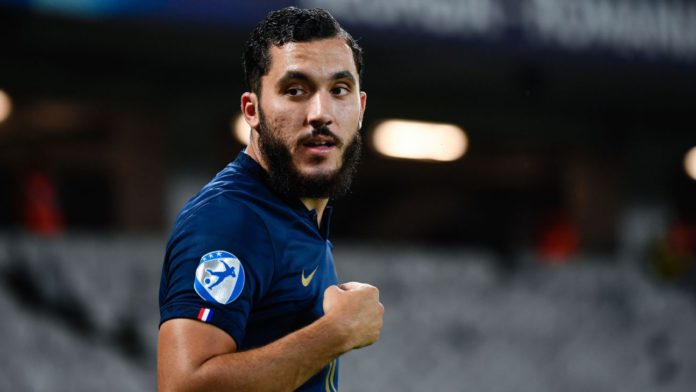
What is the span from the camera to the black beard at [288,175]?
289cm

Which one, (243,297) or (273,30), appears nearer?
(243,297)

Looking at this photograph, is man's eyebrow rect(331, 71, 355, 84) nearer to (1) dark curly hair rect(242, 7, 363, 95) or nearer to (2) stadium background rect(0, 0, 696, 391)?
(1) dark curly hair rect(242, 7, 363, 95)

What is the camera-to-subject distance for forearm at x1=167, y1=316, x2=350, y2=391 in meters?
2.44

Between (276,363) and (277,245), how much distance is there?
34cm

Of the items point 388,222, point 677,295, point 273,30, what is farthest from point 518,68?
point 273,30

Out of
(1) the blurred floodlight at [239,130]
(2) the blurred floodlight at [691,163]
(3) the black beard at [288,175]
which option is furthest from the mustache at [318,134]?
(2) the blurred floodlight at [691,163]

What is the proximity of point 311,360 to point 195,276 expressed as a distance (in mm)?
362

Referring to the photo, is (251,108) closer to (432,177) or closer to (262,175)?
(262,175)

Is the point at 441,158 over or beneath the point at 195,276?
beneath

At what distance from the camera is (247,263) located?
2.57 m

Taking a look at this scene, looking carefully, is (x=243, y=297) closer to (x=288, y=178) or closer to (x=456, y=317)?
(x=288, y=178)

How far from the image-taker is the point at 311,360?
260 centimetres

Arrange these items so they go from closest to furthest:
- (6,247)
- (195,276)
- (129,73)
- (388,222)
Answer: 1. (195,276)
2. (6,247)
3. (129,73)
4. (388,222)

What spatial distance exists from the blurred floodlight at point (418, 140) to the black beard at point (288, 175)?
8.82 metres
